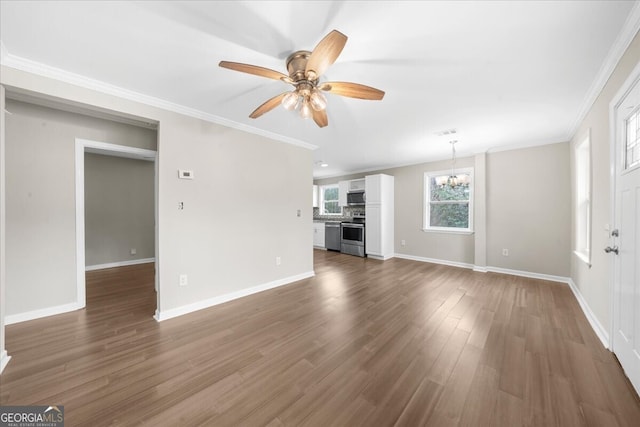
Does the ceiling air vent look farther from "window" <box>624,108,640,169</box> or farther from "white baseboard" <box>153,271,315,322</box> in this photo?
"white baseboard" <box>153,271,315,322</box>

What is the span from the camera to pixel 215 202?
118 inches

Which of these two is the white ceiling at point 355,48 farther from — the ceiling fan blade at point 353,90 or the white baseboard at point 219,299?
the white baseboard at point 219,299

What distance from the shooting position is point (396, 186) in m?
6.00

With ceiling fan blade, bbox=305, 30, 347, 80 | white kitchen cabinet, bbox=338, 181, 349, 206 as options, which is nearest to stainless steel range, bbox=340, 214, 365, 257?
white kitchen cabinet, bbox=338, 181, 349, 206

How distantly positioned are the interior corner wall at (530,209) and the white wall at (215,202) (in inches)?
149

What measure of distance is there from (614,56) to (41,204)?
5.61 meters

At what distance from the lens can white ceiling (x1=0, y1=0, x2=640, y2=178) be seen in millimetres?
1366

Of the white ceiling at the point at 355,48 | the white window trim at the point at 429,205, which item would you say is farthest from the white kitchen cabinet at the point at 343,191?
the white ceiling at the point at 355,48

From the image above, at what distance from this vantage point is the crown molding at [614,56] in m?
1.42

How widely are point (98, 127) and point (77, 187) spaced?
2.60 feet

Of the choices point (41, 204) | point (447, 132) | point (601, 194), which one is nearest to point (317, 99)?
point (447, 132)

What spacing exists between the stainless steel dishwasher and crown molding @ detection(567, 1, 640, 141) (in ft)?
16.5

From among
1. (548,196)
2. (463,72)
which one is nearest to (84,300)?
(463,72)

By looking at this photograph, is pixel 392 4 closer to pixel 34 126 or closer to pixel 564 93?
pixel 564 93
